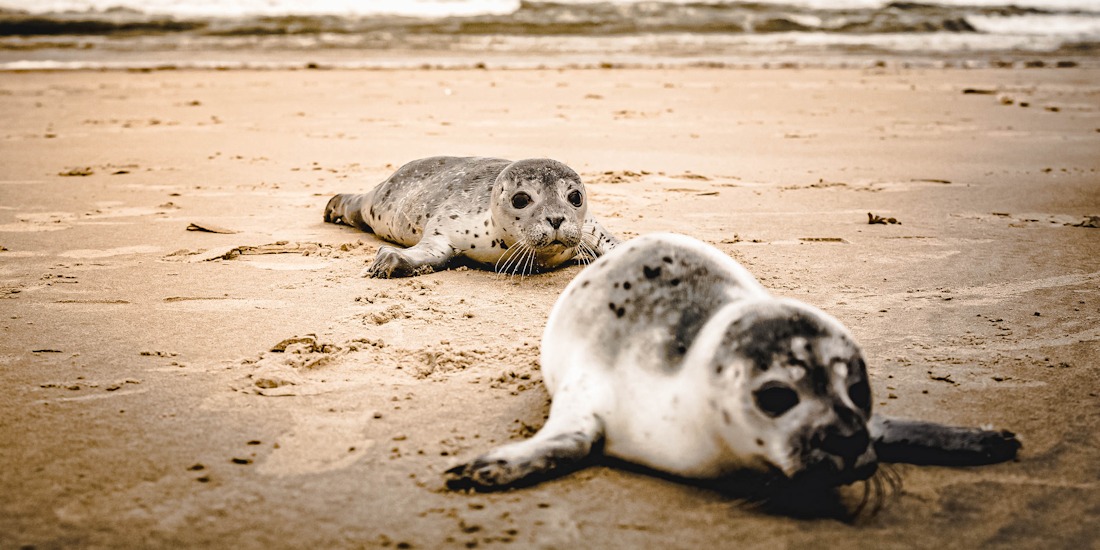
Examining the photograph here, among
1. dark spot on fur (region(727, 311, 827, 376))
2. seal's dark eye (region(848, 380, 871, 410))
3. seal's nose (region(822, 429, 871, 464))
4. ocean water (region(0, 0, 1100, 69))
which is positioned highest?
ocean water (region(0, 0, 1100, 69))

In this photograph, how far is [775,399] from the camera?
2.22 metres

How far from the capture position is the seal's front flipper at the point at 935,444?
2.55 meters

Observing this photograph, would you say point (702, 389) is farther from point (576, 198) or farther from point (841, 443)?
point (576, 198)

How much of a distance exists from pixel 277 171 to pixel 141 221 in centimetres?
199

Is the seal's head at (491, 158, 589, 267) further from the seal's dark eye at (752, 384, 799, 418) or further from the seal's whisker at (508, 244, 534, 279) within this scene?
the seal's dark eye at (752, 384, 799, 418)

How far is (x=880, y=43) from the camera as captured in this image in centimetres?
2222

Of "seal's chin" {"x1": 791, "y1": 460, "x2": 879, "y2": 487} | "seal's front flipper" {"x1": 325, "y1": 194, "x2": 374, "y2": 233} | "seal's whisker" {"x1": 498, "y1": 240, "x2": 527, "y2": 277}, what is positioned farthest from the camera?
"seal's front flipper" {"x1": 325, "y1": 194, "x2": 374, "y2": 233}

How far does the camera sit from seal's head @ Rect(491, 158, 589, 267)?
4.65m

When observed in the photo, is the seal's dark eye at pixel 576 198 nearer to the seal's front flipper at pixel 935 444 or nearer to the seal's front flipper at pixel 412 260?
the seal's front flipper at pixel 412 260

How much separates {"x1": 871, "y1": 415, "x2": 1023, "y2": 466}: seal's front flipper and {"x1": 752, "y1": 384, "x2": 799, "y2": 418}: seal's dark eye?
1.65 feet

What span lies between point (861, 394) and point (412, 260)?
2.85 metres

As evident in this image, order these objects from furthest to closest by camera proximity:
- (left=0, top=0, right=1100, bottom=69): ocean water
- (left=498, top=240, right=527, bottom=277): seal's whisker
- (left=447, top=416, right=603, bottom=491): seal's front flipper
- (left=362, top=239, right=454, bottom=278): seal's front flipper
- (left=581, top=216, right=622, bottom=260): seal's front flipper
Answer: (left=0, top=0, right=1100, bottom=69): ocean water, (left=581, top=216, right=622, bottom=260): seal's front flipper, (left=498, top=240, right=527, bottom=277): seal's whisker, (left=362, top=239, right=454, bottom=278): seal's front flipper, (left=447, top=416, right=603, bottom=491): seal's front flipper

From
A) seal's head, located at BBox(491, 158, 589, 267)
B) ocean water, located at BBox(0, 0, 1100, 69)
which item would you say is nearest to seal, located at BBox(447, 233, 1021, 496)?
seal's head, located at BBox(491, 158, 589, 267)

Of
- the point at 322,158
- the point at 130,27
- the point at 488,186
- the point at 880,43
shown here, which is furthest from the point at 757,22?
the point at 488,186
